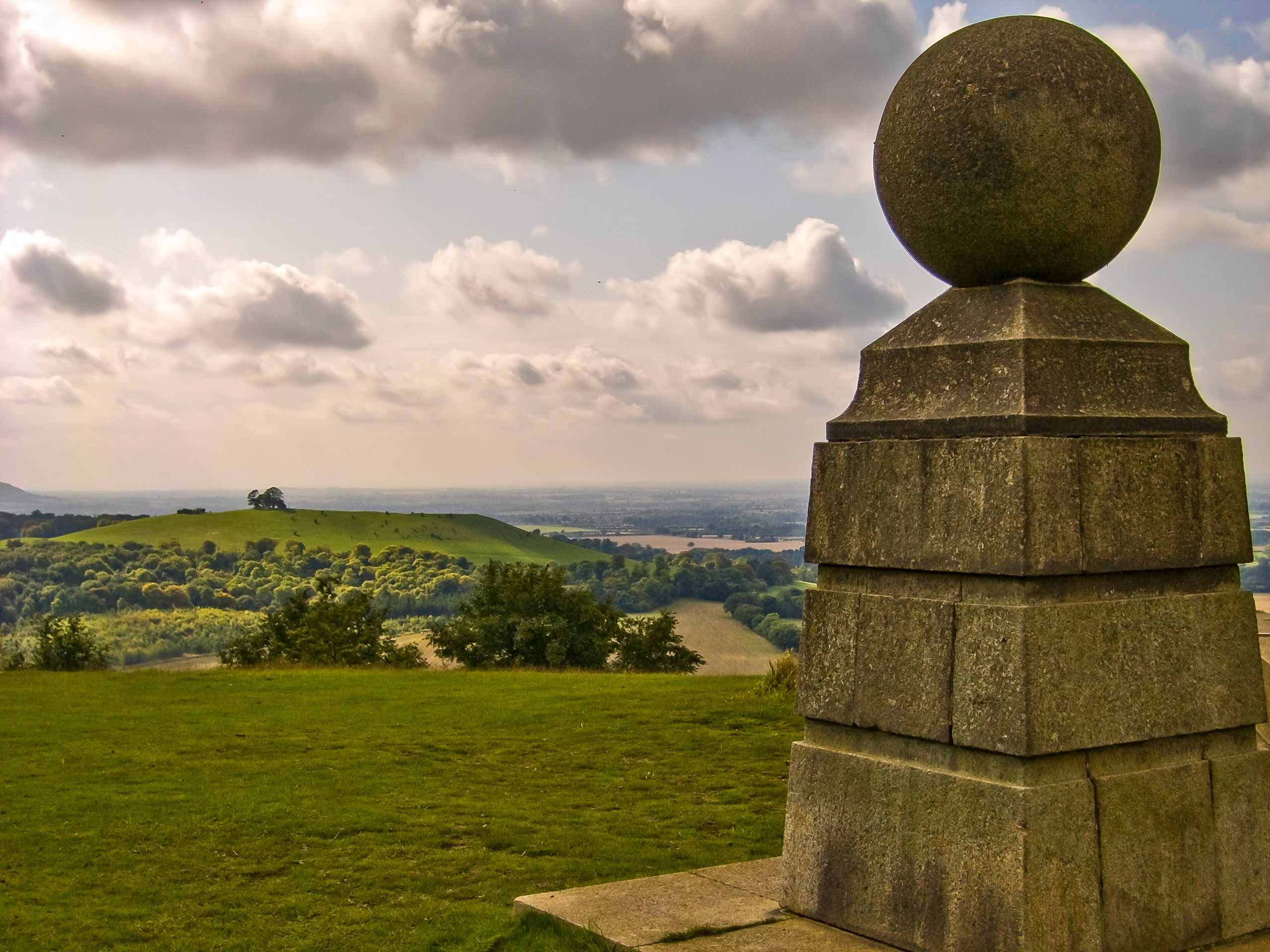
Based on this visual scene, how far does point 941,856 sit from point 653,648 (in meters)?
27.0

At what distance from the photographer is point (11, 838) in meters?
8.58

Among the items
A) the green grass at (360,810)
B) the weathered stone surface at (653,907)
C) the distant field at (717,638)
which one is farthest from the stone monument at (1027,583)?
the distant field at (717,638)

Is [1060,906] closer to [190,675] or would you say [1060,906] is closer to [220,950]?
[220,950]

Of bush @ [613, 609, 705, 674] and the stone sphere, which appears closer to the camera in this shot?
the stone sphere

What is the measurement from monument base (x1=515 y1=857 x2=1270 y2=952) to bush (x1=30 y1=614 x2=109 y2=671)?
65.6ft

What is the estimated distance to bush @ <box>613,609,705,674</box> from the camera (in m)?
31.1

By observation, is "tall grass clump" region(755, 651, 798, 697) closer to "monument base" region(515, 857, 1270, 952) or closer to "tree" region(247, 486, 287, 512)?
"monument base" region(515, 857, 1270, 952)

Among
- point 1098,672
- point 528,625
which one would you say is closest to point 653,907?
point 1098,672

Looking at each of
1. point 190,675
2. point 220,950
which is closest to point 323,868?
point 220,950

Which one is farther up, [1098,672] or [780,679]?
[1098,672]

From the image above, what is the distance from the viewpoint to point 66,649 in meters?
23.8

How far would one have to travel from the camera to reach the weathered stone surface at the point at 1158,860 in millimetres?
4746

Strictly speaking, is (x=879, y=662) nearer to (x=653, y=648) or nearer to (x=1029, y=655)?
(x=1029, y=655)

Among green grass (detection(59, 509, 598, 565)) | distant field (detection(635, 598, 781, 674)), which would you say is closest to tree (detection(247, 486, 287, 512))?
green grass (detection(59, 509, 598, 565))
